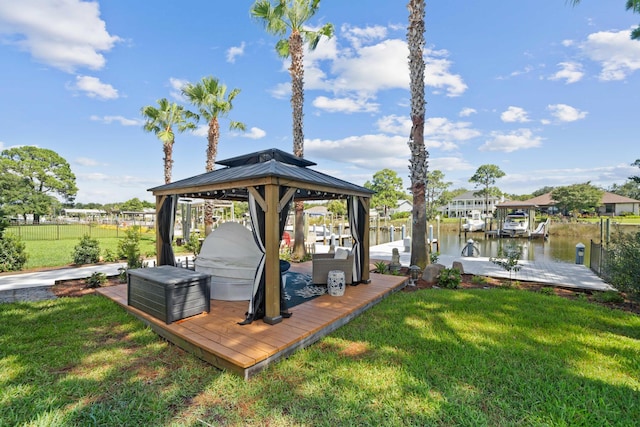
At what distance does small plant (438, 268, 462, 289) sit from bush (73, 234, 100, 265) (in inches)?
446

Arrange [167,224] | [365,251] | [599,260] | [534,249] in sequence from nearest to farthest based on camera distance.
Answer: [167,224]
[365,251]
[599,260]
[534,249]

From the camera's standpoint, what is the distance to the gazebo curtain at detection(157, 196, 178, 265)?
5.93 metres

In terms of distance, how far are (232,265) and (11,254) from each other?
336 inches

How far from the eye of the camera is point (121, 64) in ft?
32.1

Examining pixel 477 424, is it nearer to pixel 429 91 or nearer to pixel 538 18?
pixel 429 91

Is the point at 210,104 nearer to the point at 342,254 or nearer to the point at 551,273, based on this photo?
the point at 342,254

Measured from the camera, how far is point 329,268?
20.1ft

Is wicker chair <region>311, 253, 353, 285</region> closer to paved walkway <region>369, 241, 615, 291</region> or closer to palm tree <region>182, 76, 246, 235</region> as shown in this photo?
paved walkway <region>369, 241, 615, 291</region>

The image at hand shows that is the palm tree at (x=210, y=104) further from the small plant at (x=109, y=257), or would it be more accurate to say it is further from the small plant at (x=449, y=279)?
the small plant at (x=449, y=279)

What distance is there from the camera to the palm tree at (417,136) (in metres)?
7.69

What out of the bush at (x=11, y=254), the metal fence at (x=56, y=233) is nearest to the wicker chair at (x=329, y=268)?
the bush at (x=11, y=254)

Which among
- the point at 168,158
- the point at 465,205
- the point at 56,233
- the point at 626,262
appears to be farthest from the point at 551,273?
the point at 465,205

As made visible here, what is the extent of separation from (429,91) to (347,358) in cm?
775

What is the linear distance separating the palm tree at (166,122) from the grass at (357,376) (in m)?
12.7
